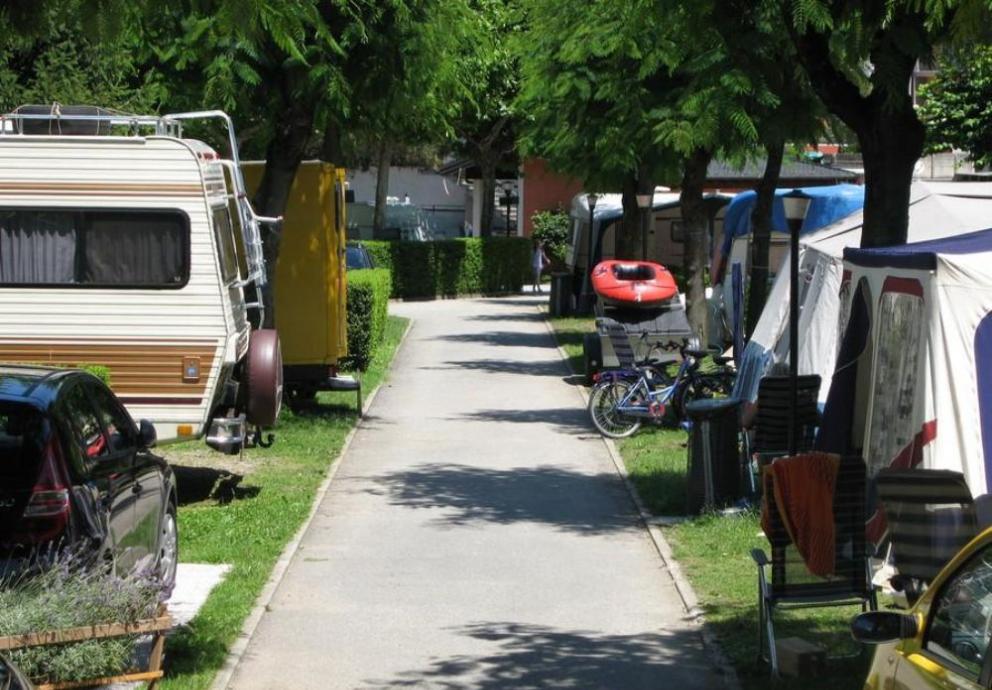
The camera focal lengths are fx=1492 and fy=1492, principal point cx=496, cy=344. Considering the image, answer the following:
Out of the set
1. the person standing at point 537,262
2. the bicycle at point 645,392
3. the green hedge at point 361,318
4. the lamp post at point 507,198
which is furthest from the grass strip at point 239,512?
the lamp post at point 507,198

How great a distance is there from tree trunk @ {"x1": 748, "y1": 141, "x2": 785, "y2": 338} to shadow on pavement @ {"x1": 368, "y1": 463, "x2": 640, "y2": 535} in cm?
362

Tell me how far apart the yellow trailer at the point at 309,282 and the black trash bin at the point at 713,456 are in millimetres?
6659

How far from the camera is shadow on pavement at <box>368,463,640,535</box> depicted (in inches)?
515

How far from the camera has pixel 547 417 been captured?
2033 centimetres

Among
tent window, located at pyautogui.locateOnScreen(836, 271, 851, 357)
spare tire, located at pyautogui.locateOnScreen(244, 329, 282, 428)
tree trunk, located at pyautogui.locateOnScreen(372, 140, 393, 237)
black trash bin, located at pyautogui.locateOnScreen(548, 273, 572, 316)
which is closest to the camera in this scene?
tent window, located at pyautogui.locateOnScreen(836, 271, 851, 357)

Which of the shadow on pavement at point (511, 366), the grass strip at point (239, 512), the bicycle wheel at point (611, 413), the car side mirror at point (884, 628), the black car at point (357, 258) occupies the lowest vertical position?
the shadow on pavement at point (511, 366)

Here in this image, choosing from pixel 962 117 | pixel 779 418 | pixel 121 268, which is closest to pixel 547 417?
pixel 779 418

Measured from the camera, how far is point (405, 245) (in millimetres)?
44438

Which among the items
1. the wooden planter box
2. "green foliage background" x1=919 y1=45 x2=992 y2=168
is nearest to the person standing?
"green foliage background" x1=919 y1=45 x2=992 y2=168

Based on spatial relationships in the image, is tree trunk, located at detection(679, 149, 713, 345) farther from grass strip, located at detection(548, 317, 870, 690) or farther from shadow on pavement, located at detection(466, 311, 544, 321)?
shadow on pavement, located at detection(466, 311, 544, 321)

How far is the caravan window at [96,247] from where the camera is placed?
40.5 ft

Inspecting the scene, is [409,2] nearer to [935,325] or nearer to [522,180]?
[935,325]

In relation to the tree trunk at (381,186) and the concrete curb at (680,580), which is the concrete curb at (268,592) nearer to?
the concrete curb at (680,580)

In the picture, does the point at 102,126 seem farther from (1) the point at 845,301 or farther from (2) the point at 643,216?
(2) the point at 643,216
